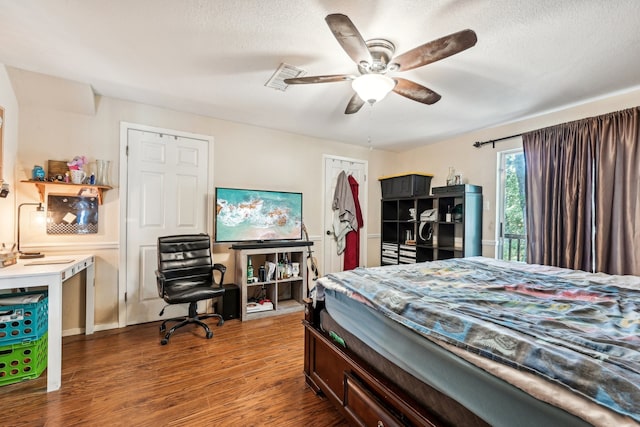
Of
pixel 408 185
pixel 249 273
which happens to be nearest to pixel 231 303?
pixel 249 273

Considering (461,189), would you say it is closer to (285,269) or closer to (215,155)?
(285,269)

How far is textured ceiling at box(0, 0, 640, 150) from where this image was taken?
1.63m

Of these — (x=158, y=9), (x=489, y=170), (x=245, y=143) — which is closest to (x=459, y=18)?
(x=158, y=9)

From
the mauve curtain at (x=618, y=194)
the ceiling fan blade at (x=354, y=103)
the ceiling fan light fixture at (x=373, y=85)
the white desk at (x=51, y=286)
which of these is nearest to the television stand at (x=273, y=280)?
the white desk at (x=51, y=286)

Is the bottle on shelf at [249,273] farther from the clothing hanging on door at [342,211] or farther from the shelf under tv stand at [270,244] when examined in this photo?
the clothing hanging on door at [342,211]

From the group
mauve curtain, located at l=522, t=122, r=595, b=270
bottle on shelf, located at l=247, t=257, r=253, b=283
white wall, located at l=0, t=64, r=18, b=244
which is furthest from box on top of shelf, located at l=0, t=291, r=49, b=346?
mauve curtain, located at l=522, t=122, r=595, b=270

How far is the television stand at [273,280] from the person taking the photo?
323 cm

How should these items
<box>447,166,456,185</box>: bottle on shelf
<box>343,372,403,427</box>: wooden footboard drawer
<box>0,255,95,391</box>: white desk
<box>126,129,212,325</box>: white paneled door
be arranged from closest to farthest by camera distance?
<box>343,372,403,427</box>: wooden footboard drawer → <box>0,255,95,391</box>: white desk → <box>126,129,212,325</box>: white paneled door → <box>447,166,456,185</box>: bottle on shelf

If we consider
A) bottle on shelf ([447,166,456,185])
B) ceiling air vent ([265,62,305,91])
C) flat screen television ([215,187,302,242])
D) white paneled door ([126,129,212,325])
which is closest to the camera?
ceiling air vent ([265,62,305,91])

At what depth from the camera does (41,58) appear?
2.19m

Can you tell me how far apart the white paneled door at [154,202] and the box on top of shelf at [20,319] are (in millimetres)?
989

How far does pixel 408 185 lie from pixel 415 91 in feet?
7.64

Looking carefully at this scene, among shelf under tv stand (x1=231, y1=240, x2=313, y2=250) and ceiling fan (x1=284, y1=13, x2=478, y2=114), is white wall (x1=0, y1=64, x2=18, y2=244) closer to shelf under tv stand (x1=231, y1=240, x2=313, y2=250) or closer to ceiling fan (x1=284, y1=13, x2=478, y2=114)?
shelf under tv stand (x1=231, y1=240, x2=313, y2=250)

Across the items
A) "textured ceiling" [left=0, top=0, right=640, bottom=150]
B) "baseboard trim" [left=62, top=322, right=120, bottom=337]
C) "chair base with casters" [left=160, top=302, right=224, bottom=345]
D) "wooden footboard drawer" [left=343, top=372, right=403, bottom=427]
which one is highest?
"textured ceiling" [left=0, top=0, right=640, bottom=150]
